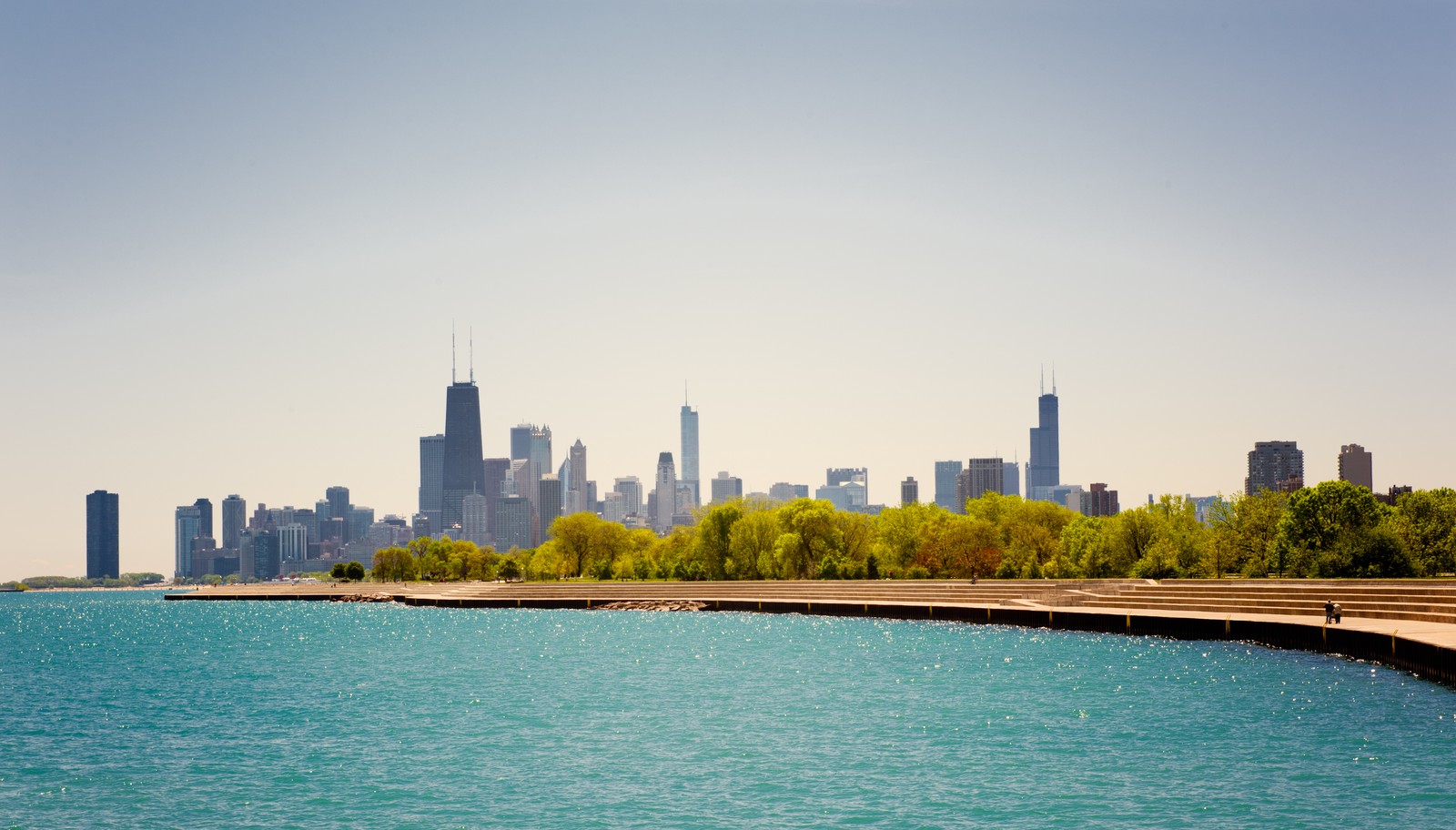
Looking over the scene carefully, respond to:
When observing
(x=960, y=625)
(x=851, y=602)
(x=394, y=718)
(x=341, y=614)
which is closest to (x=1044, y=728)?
(x=394, y=718)

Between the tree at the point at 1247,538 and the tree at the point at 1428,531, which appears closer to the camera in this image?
the tree at the point at 1428,531

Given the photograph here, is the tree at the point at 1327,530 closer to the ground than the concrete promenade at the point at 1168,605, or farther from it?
farther from it

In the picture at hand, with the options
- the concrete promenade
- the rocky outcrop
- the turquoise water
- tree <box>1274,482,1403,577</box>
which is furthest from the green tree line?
the turquoise water

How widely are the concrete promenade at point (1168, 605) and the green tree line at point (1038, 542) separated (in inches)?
301

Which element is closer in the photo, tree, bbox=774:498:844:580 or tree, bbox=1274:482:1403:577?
tree, bbox=1274:482:1403:577

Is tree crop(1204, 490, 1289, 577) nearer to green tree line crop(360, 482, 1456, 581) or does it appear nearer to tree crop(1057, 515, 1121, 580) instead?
green tree line crop(360, 482, 1456, 581)

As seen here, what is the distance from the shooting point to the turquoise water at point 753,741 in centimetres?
2967

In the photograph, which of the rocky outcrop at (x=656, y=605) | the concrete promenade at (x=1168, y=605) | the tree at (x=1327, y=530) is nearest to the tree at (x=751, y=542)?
the concrete promenade at (x=1168, y=605)

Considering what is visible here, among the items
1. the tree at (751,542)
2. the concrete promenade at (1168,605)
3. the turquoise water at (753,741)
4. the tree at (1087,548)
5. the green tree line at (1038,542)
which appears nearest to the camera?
the turquoise water at (753,741)

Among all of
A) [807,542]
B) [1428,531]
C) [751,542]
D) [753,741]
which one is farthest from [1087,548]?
[753,741]

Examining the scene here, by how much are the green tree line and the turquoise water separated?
20.6 meters

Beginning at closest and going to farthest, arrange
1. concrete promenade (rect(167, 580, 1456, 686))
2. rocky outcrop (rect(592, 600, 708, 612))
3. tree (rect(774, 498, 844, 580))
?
concrete promenade (rect(167, 580, 1456, 686)) < rocky outcrop (rect(592, 600, 708, 612)) < tree (rect(774, 498, 844, 580))

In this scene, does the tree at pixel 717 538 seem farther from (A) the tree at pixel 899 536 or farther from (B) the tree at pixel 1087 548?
(B) the tree at pixel 1087 548

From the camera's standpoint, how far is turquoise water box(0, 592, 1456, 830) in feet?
97.3
